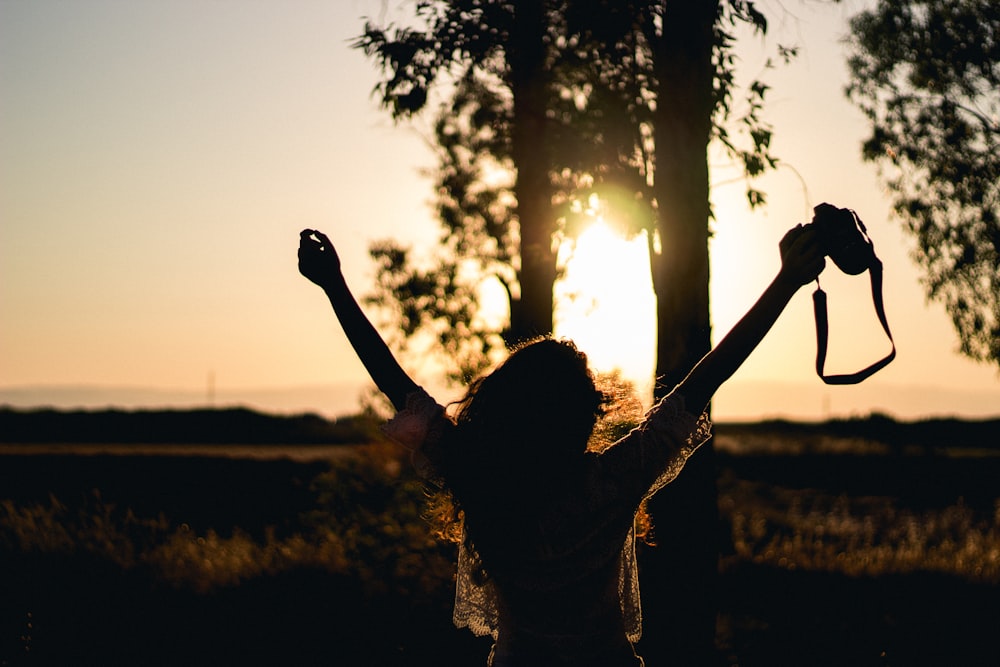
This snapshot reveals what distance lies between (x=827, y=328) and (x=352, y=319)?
139cm

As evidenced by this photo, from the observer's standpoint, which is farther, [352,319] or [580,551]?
[352,319]

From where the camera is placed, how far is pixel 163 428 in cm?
3559

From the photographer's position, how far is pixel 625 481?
2688 millimetres

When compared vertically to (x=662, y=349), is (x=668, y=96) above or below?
above

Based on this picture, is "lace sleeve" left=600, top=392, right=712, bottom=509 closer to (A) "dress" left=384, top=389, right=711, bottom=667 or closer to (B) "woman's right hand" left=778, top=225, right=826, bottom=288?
(A) "dress" left=384, top=389, right=711, bottom=667

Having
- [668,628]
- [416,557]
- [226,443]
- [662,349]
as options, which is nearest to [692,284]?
[662,349]

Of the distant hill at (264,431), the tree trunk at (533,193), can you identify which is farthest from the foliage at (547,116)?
the distant hill at (264,431)

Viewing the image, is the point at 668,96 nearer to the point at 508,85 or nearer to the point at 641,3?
the point at 641,3

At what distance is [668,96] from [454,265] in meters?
17.2

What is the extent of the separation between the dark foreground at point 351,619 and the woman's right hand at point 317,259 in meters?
4.43

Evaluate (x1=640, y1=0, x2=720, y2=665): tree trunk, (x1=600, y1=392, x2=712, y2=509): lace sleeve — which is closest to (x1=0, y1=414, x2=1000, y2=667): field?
(x1=640, y1=0, x2=720, y2=665): tree trunk

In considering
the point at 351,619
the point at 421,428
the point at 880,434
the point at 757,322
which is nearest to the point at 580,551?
the point at 421,428

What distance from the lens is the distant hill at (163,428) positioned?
113 feet

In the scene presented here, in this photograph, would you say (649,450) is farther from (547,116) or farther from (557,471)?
(547,116)
